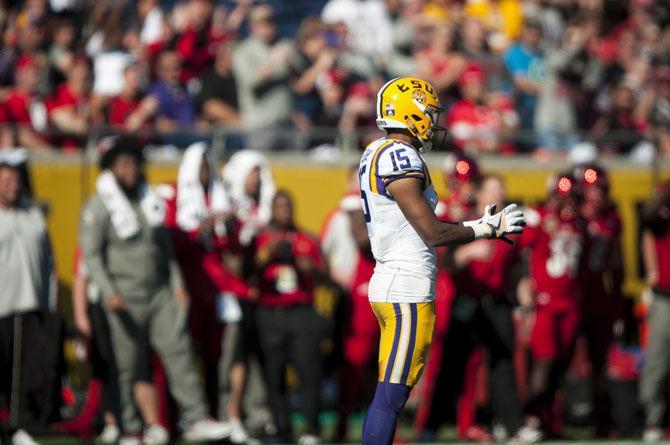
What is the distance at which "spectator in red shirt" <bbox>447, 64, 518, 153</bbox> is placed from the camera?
13.5 metres

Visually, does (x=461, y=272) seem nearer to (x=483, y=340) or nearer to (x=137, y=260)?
(x=483, y=340)

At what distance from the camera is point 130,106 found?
42.0 feet

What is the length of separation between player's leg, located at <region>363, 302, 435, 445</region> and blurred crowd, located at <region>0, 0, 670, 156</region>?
17.8 ft

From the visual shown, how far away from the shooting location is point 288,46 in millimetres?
13688

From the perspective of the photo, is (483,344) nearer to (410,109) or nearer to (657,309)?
(657,309)

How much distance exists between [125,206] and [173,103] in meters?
2.61

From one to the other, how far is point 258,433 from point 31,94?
368cm

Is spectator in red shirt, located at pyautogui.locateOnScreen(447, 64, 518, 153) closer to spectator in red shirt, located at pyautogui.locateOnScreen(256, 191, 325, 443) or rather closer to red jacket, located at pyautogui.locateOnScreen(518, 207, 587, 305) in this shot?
red jacket, located at pyautogui.locateOnScreen(518, 207, 587, 305)

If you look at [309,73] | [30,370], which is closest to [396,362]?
[30,370]

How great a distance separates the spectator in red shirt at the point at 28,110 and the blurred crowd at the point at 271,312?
2.24ft

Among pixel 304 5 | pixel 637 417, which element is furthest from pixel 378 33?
pixel 637 417

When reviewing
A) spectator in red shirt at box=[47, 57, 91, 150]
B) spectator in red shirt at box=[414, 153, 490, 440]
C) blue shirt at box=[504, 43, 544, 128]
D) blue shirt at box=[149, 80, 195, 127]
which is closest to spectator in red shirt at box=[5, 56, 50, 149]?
spectator in red shirt at box=[47, 57, 91, 150]

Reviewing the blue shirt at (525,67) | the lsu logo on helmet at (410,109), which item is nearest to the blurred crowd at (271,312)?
the blue shirt at (525,67)

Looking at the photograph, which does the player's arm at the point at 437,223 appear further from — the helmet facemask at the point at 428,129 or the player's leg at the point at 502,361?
the player's leg at the point at 502,361
